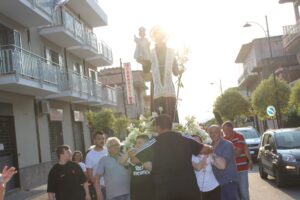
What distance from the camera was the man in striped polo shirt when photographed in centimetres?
916

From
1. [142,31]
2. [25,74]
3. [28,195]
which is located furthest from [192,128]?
[25,74]

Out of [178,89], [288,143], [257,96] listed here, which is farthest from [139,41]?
[257,96]

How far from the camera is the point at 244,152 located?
9500 mm

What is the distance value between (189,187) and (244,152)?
15.2ft

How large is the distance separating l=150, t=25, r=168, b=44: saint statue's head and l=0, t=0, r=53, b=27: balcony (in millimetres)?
12390

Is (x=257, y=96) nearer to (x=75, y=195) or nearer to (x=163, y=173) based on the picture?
(x=75, y=195)

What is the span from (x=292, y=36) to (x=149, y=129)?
1280 inches

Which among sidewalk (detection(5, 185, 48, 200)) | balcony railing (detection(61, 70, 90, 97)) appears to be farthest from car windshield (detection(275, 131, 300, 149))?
balcony railing (detection(61, 70, 90, 97))

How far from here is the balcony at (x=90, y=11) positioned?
30422 mm

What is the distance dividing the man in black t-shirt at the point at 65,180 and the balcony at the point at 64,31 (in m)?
16.8

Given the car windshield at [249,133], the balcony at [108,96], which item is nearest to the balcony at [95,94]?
the balcony at [108,96]

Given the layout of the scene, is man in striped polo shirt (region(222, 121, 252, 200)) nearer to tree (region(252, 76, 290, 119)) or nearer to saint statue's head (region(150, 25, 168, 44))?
Result: saint statue's head (region(150, 25, 168, 44))

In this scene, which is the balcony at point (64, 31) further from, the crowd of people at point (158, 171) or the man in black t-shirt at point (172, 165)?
the man in black t-shirt at point (172, 165)

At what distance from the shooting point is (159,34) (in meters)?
7.21
